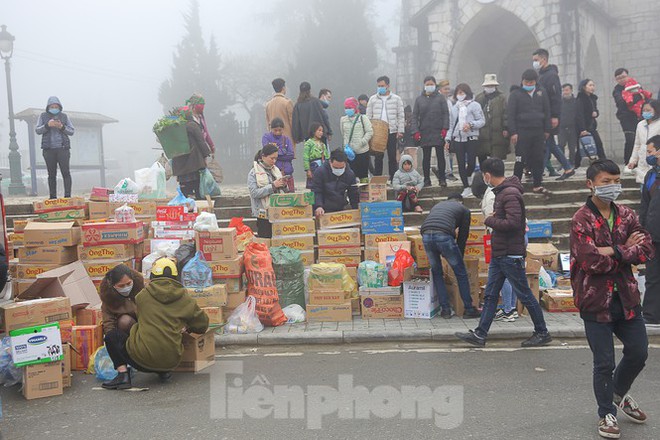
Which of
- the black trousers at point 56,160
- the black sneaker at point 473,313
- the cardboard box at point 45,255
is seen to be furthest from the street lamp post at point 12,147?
the black sneaker at point 473,313

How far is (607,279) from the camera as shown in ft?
15.4

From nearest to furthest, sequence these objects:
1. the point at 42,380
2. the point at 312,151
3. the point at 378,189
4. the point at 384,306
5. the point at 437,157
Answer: the point at 42,380, the point at 384,306, the point at 378,189, the point at 312,151, the point at 437,157

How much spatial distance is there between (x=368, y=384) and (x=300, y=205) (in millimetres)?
3896

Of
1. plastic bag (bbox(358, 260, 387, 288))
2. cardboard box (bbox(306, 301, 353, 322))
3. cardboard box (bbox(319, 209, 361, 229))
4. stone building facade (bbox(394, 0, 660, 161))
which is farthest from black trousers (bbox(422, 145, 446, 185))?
stone building facade (bbox(394, 0, 660, 161))

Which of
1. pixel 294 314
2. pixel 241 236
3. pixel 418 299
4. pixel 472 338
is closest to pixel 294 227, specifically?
pixel 241 236

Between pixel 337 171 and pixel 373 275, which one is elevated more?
pixel 337 171

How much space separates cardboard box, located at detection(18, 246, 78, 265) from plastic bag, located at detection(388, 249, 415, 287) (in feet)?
14.6

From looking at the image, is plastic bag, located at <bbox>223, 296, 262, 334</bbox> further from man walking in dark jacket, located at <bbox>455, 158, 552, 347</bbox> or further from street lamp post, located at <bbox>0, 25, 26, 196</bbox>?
street lamp post, located at <bbox>0, 25, 26, 196</bbox>

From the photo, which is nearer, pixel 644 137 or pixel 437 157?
pixel 644 137

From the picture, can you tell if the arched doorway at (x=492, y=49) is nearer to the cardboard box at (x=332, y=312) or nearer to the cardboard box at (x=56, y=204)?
the cardboard box at (x=56, y=204)

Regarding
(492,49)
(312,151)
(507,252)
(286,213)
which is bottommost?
(507,252)

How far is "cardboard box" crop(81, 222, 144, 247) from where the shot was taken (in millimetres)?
8948

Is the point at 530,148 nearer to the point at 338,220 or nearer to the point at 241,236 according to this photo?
the point at 338,220

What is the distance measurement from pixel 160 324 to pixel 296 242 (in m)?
3.50
